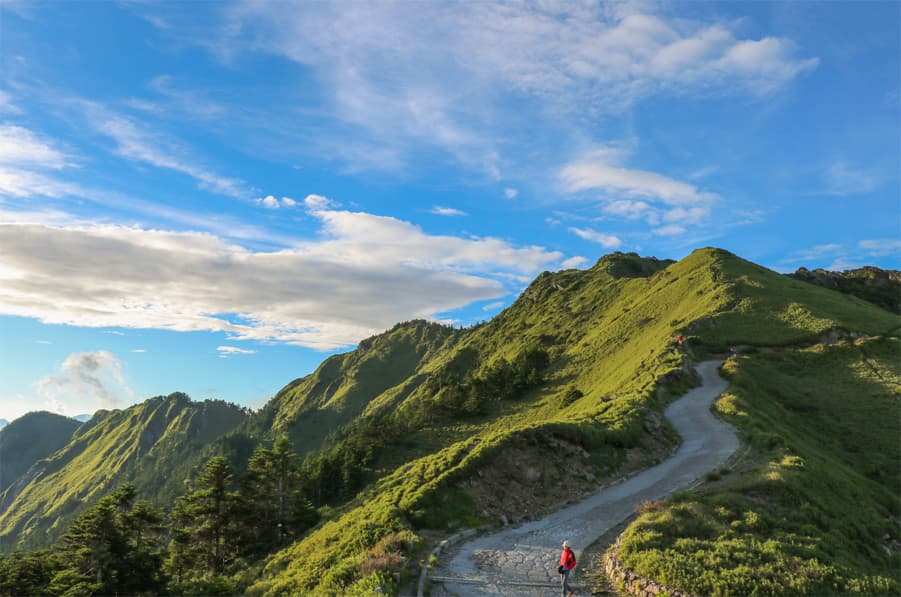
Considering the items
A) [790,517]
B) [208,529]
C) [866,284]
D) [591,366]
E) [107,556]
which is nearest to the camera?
[790,517]

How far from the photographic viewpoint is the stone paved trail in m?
14.8

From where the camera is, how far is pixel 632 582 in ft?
46.1

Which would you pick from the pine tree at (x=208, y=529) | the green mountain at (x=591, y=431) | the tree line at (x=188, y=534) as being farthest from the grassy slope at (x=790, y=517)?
the pine tree at (x=208, y=529)

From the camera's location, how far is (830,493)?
2177 cm

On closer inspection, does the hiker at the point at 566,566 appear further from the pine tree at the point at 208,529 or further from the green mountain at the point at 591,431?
the pine tree at the point at 208,529

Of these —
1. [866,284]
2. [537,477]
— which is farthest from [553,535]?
[866,284]

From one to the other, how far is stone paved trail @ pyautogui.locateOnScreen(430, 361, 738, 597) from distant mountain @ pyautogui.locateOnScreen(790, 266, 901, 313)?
130 metres

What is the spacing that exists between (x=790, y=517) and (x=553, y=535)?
350 inches

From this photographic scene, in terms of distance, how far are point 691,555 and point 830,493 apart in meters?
12.6

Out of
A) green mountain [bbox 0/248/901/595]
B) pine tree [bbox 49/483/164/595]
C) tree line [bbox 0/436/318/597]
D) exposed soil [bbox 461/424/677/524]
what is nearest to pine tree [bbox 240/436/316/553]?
tree line [bbox 0/436/318/597]

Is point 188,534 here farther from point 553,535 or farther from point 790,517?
point 790,517

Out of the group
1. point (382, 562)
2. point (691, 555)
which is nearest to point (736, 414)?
point (691, 555)

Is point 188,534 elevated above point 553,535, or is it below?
below

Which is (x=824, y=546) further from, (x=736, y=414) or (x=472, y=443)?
(x=736, y=414)
